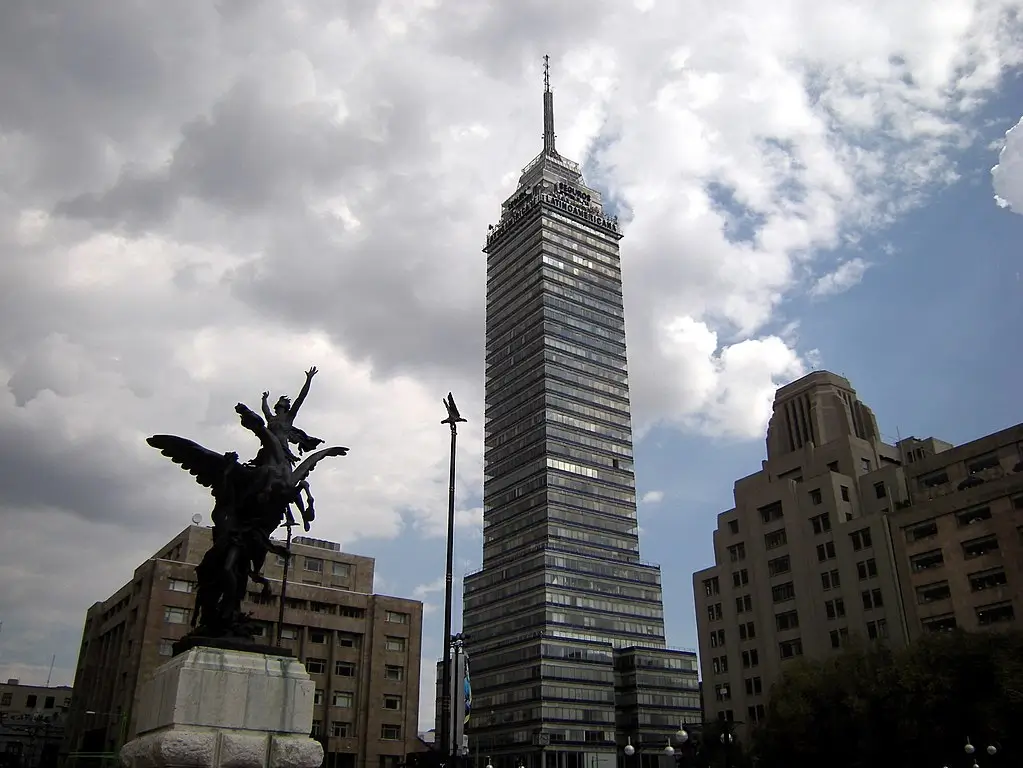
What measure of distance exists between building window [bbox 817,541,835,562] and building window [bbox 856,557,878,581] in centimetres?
339

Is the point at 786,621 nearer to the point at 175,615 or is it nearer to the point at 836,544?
the point at 836,544

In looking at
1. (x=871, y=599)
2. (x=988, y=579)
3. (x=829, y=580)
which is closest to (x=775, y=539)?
(x=829, y=580)

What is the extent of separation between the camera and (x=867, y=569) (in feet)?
258

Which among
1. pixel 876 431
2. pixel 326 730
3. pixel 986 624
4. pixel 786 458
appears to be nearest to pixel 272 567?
pixel 326 730

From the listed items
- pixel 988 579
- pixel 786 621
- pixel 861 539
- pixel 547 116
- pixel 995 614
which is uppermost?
pixel 547 116

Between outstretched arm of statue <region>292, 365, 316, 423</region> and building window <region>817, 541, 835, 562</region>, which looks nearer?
outstretched arm of statue <region>292, 365, 316, 423</region>

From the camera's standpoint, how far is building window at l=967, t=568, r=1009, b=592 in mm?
67562

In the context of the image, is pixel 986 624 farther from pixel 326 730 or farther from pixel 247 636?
pixel 247 636

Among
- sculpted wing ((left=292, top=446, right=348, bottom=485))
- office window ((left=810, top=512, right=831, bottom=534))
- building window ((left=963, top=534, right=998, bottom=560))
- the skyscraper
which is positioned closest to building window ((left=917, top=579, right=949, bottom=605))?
building window ((left=963, top=534, right=998, bottom=560))

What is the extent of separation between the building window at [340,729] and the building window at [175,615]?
14933mm

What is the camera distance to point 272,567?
268 feet

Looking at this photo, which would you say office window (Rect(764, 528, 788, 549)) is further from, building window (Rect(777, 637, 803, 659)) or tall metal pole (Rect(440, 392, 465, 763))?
tall metal pole (Rect(440, 392, 465, 763))

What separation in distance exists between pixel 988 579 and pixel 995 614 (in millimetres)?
2718

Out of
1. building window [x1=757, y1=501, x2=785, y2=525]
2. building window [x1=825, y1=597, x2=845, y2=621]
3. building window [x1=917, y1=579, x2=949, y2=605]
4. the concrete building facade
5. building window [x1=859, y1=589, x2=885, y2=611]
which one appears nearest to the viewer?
building window [x1=917, y1=579, x2=949, y2=605]
